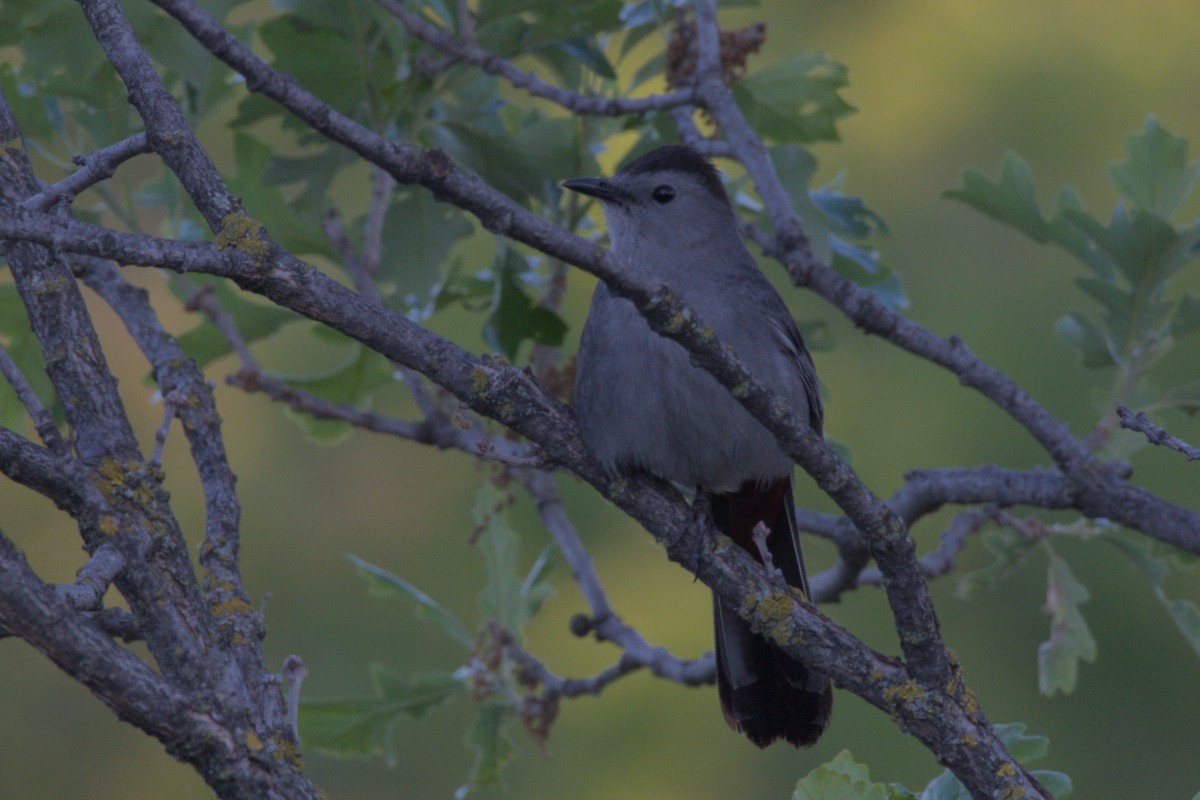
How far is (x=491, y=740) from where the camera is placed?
3951mm

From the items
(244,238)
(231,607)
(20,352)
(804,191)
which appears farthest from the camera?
(804,191)

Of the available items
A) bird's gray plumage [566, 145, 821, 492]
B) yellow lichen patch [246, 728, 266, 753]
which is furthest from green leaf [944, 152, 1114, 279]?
yellow lichen patch [246, 728, 266, 753]

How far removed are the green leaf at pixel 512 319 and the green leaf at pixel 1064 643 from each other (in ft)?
5.02

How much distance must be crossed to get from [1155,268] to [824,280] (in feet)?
2.86

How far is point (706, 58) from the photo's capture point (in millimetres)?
3561

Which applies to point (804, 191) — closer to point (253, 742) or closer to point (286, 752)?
point (286, 752)

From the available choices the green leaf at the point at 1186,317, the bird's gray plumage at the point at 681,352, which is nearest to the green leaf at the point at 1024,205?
the green leaf at the point at 1186,317

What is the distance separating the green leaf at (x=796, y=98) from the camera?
3.94 meters

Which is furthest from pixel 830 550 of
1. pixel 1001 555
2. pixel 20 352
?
pixel 20 352

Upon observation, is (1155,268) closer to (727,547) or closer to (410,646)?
(727,547)

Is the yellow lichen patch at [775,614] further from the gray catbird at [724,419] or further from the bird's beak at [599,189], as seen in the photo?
the bird's beak at [599,189]

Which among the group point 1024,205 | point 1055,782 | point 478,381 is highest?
point 1024,205

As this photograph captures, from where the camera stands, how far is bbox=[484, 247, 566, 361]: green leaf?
3625mm

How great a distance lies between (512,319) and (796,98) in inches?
41.8
